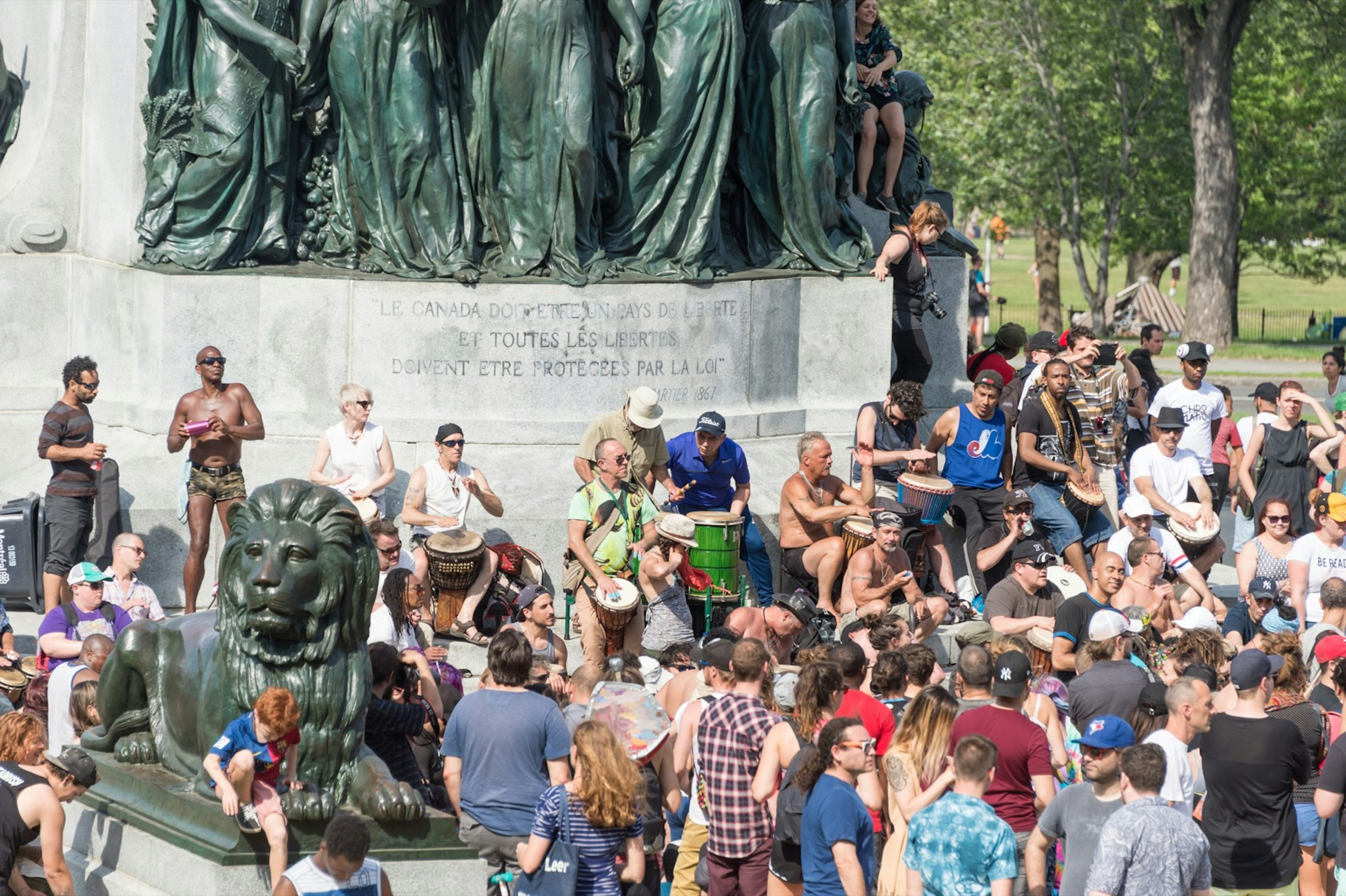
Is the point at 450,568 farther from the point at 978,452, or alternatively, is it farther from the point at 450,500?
the point at 978,452

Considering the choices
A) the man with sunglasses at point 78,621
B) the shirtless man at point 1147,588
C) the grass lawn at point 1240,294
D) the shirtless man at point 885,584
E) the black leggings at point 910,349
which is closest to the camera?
the man with sunglasses at point 78,621

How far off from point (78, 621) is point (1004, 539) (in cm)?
592

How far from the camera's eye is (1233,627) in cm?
1428

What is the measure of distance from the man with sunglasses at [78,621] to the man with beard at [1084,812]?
5.03 meters

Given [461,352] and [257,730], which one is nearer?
[257,730]

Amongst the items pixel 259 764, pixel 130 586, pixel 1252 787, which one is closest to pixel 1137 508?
pixel 1252 787

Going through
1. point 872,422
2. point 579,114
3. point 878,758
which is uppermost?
point 579,114

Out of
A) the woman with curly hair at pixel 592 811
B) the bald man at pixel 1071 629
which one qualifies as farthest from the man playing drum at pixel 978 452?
the woman with curly hair at pixel 592 811

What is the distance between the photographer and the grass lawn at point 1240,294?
138 ft

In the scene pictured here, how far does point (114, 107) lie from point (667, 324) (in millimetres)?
4358

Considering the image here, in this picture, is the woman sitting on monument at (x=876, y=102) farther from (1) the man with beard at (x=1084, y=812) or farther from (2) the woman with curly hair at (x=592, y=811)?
(2) the woman with curly hair at (x=592, y=811)

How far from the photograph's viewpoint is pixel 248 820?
8320mm

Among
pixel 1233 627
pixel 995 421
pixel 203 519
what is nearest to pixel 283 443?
pixel 203 519

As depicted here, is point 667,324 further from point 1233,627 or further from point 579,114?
point 1233,627
